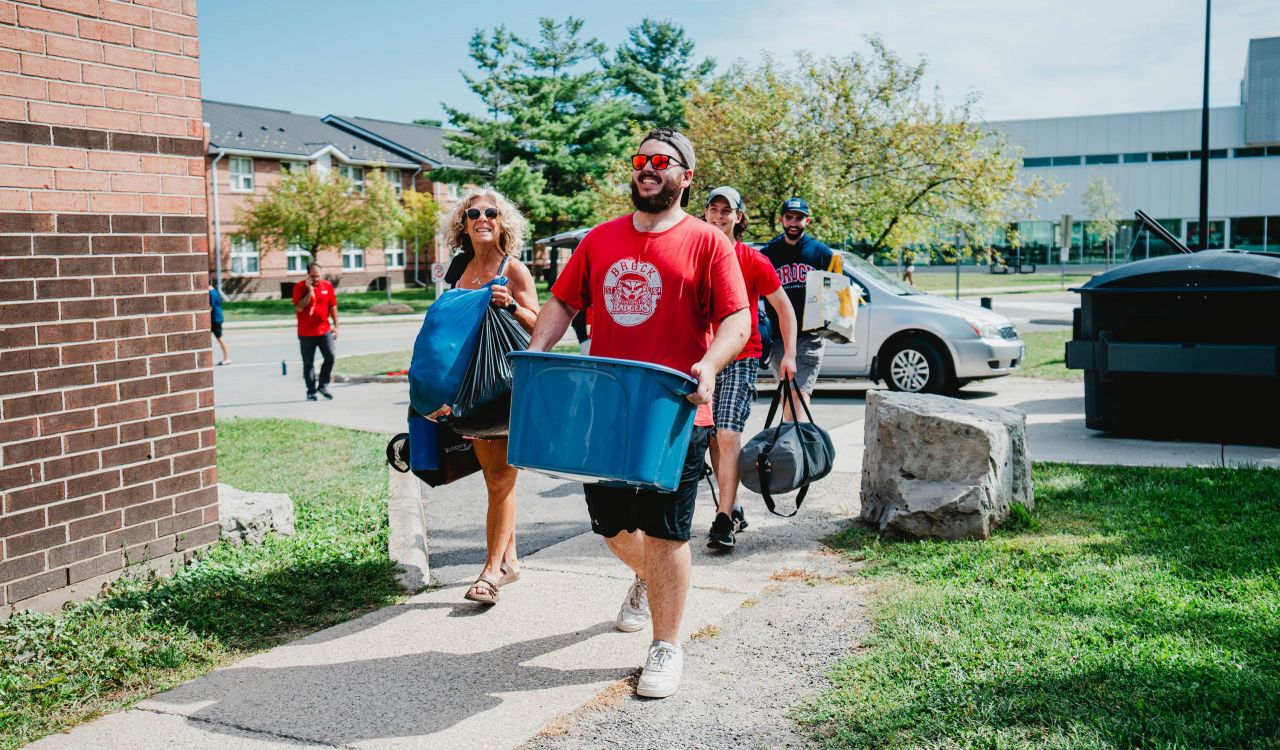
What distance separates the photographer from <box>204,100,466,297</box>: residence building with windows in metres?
46.1

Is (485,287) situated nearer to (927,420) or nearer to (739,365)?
(739,365)

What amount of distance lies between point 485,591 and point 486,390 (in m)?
0.98

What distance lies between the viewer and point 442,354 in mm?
4418

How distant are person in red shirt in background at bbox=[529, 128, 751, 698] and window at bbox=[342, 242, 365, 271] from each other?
5048 centimetres

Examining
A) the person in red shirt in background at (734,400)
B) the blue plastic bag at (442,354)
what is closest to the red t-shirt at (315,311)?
the person in red shirt in background at (734,400)

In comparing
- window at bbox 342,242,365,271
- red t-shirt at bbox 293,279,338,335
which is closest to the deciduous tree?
red t-shirt at bbox 293,279,338,335

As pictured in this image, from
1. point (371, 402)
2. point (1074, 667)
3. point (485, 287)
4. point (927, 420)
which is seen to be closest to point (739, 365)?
point (927, 420)

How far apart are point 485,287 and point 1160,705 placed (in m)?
3.04

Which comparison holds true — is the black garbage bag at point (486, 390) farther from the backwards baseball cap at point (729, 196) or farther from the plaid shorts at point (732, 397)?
the backwards baseball cap at point (729, 196)

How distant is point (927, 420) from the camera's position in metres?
5.71

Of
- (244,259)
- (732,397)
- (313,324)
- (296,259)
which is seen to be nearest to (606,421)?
(732,397)

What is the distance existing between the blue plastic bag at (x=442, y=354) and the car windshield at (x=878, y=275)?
892cm

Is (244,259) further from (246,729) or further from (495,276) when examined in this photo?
(246,729)

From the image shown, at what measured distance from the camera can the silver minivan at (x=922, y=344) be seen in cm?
1208
